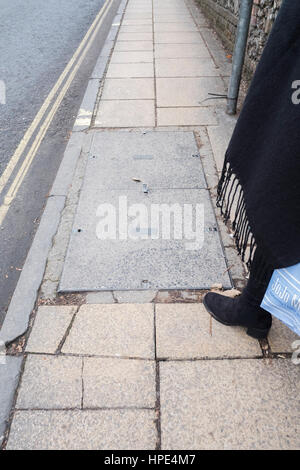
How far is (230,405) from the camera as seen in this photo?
1.75 meters

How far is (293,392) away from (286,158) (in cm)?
124

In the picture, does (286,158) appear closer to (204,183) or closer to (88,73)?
(204,183)

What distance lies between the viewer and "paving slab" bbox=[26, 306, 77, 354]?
6.66 ft

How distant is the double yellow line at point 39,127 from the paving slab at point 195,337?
191 centimetres

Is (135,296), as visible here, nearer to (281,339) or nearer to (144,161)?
(281,339)

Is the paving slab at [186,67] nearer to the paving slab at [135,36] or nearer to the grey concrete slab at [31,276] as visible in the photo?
the paving slab at [135,36]

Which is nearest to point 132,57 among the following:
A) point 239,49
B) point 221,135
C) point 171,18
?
point 239,49

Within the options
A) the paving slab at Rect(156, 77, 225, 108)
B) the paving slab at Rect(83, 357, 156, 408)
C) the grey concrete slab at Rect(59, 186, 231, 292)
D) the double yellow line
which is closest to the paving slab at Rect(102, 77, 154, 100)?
the paving slab at Rect(156, 77, 225, 108)

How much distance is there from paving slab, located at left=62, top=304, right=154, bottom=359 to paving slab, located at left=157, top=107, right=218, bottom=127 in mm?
2844

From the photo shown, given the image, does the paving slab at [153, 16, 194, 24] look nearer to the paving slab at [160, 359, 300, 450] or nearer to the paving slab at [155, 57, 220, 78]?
the paving slab at [155, 57, 220, 78]

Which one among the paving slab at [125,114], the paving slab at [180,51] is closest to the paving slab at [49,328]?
the paving slab at [125,114]

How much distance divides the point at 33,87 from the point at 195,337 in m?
5.26

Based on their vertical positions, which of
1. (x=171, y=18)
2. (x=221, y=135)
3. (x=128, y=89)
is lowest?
(x=221, y=135)

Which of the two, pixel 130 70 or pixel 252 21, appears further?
pixel 130 70
